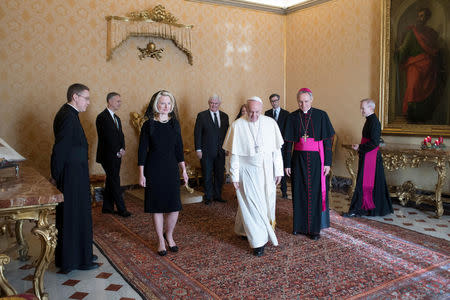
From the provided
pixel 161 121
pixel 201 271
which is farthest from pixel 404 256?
pixel 161 121

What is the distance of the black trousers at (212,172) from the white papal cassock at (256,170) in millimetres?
2433

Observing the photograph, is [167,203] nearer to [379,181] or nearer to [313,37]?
[379,181]

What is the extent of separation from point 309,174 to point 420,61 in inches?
136

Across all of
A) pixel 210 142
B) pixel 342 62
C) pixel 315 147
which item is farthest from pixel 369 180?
pixel 342 62

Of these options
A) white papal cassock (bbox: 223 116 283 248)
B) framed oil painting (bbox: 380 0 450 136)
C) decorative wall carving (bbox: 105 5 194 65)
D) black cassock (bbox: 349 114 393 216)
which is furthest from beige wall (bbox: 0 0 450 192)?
white papal cassock (bbox: 223 116 283 248)

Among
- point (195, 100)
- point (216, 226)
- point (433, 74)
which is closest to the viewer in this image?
point (216, 226)

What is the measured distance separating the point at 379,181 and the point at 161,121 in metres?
3.76

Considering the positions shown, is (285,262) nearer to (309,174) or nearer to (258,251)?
(258,251)

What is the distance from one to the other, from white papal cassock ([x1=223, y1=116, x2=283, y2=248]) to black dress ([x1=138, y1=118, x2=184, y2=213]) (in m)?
0.73

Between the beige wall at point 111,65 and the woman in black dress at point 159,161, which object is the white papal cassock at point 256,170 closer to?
the woman in black dress at point 159,161

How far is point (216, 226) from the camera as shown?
563 cm

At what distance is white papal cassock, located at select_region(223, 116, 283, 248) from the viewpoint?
4.46 m

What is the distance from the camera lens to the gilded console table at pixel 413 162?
234 inches

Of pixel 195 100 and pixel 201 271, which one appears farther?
pixel 195 100
